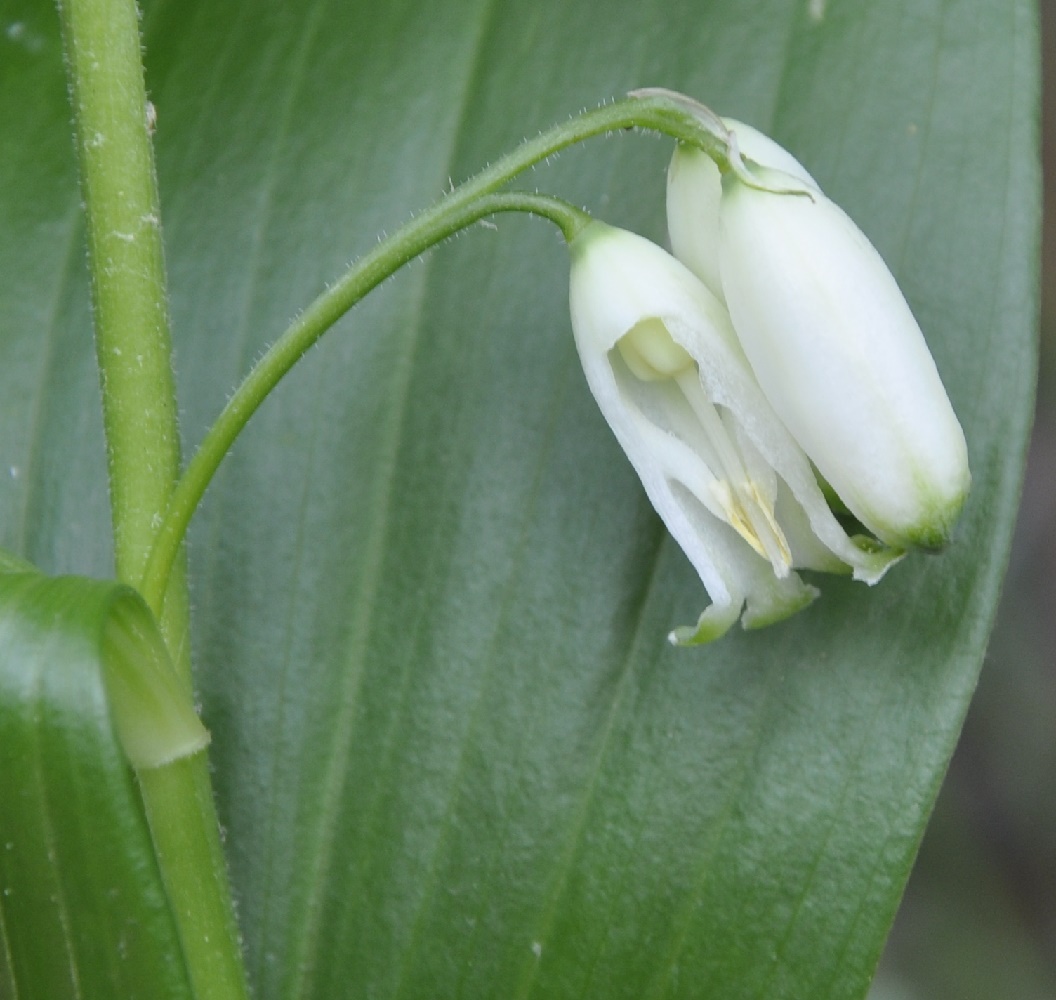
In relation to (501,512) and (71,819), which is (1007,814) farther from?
(71,819)

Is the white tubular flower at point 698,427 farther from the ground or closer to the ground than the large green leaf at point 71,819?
farther from the ground

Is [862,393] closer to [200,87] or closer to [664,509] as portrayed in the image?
[664,509]

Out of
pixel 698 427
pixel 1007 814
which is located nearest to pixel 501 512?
pixel 698 427

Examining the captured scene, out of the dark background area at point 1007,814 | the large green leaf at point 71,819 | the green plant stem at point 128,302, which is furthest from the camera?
the dark background area at point 1007,814

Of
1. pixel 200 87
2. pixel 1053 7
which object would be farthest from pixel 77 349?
pixel 1053 7

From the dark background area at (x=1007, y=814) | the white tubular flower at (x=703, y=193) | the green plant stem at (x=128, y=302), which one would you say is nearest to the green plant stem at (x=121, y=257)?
the green plant stem at (x=128, y=302)

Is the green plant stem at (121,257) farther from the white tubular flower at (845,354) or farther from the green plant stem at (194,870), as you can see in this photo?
the white tubular flower at (845,354)
